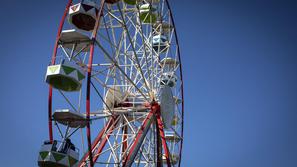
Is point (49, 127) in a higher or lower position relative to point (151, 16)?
lower

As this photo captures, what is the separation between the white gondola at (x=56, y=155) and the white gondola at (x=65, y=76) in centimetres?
186

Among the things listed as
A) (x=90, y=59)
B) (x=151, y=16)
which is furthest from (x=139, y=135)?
(x=151, y=16)

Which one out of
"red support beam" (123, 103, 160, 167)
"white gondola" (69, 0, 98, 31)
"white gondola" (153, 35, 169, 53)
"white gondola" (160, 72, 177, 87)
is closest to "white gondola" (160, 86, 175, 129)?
"red support beam" (123, 103, 160, 167)

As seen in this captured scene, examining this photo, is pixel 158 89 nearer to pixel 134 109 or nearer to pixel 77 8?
pixel 134 109

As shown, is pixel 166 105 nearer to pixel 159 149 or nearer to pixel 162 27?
pixel 159 149

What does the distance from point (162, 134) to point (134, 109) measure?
176 cm

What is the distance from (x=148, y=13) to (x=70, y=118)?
8.08m

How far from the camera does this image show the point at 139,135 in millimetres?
16234

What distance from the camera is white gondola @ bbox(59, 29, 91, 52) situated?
13.2 meters

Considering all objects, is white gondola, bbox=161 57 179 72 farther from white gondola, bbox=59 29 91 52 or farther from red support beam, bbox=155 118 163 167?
white gondola, bbox=59 29 91 52

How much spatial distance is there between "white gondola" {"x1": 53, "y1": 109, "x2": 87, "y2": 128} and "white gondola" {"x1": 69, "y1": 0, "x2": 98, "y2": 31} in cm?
332

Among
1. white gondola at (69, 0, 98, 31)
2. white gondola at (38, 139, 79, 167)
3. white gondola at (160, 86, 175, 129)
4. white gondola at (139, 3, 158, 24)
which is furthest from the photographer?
white gondola at (139, 3, 158, 24)

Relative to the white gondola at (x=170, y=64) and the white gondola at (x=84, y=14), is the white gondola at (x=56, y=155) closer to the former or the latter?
the white gondola at (x=84, y=14)

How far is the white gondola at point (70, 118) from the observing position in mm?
13010
